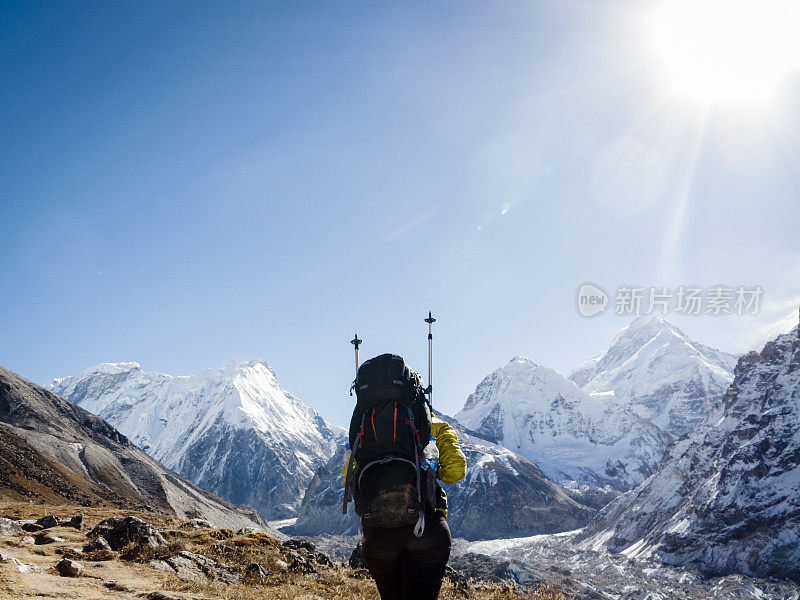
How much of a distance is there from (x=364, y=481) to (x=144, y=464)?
121m

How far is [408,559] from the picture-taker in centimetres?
562

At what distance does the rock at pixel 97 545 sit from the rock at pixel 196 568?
2112 mm

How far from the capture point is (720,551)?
174m

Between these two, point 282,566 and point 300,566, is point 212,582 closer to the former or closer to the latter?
point 282,566

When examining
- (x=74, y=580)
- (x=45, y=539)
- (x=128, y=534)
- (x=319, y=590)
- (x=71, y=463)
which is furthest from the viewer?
(x=71, y=463)

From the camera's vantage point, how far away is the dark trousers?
559 centimetres

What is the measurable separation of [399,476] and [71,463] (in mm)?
103360

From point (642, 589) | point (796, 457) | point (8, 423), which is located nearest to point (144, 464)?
point (8, 423)

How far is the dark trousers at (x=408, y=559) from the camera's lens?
18.3 feet

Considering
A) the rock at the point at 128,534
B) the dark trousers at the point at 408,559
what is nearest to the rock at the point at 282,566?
the rock at the point at 128,534

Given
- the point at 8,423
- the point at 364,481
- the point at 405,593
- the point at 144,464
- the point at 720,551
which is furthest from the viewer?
the point at 720,551

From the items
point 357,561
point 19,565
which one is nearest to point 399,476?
point 19,565

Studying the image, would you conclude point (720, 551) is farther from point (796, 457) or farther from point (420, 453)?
point (420, 453)

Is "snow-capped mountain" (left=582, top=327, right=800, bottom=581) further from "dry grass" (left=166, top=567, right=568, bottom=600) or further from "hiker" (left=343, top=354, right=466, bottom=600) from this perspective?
"hiker" (left=343, top=354, right=466, bottom=600)
